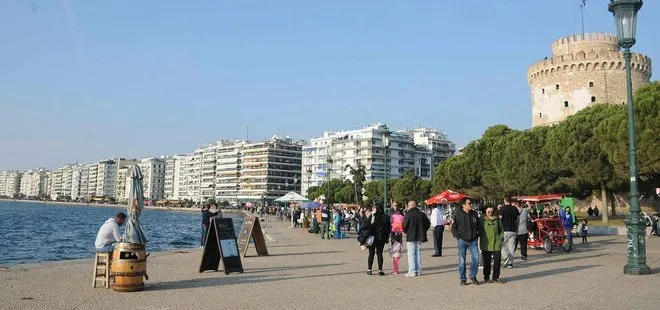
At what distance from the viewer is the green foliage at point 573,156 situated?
1220 inches

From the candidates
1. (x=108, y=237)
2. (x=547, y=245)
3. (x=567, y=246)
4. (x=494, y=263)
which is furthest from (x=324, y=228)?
(x=108, y=237)

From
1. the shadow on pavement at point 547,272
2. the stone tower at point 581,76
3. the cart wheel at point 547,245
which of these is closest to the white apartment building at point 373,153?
the stone tower at point 581,76

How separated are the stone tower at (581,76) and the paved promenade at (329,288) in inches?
2211

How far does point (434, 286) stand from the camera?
10.0m

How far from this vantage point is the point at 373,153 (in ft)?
442

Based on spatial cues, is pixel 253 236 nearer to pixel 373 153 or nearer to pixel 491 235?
pixel 491 235

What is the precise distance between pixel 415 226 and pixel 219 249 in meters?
4.19

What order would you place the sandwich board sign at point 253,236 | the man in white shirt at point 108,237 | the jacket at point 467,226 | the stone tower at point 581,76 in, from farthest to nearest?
the stone tower at point 581,76, the sandwich board sign at point 253,236, the jacket at point 467,226, the man in white shirt at point 108,237

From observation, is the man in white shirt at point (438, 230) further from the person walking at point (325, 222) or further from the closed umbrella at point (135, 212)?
the closed umbrella at point (135, 212)

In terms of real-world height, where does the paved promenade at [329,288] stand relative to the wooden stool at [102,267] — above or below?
below

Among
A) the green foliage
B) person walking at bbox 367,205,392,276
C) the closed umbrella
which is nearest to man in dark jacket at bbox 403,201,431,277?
person walking at bbox 367,205,392,276

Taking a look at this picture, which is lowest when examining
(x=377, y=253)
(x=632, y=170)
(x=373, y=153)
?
(x=377, y=253)

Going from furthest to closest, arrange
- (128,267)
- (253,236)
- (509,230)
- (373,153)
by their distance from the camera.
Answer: (373,153) → (253,236) → (509,230) → (128,267)

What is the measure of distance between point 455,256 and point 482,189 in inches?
1641
